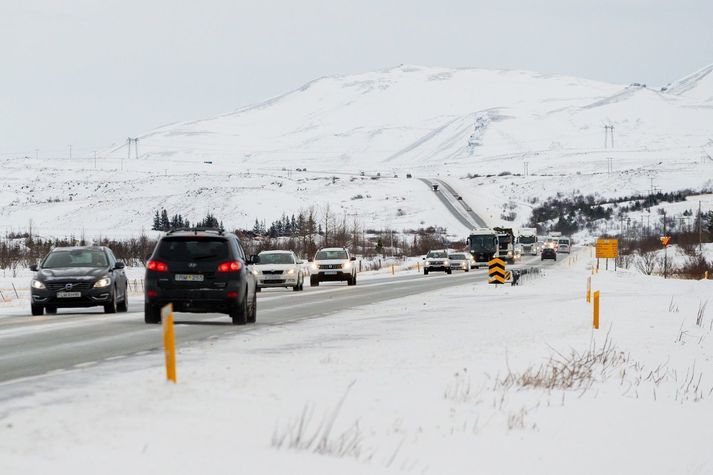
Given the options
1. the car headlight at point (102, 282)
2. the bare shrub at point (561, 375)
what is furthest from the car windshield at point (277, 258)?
the bare shrub at point (561, 375)

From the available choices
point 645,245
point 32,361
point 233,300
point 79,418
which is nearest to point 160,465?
point 79,418

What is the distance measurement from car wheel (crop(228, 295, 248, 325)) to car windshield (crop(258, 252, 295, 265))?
22135 mm

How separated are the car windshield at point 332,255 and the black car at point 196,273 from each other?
29.0m

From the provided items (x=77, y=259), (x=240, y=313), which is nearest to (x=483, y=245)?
(x=77, y=259)

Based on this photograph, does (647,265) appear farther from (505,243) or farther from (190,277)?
(190,277)

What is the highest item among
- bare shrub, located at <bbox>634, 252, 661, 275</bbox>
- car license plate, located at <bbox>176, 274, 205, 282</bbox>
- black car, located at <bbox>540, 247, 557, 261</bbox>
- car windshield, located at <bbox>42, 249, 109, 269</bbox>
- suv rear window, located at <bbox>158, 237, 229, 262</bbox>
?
suv rear window, located at <bbox>158, 237, 229, 262</bbox>

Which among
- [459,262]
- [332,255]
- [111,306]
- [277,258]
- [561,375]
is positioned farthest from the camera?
[459,262]

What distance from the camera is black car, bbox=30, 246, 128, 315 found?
26.6m

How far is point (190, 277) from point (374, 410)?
12052 millimetres

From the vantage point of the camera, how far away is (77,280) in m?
26.5

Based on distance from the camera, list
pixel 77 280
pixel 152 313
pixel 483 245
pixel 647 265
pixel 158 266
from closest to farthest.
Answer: pixel 158 266 < pixel 152 313 < pixel 77 280 < pixel 483 245 < pixel 647 265

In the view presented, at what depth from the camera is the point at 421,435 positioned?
9.92 m

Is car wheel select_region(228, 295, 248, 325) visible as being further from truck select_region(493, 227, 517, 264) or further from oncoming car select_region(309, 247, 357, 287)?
truck select_region(493, 227, 517, 264)

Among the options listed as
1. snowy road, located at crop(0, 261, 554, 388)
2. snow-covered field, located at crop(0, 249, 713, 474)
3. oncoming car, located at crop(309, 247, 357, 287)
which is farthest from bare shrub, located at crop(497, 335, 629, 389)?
oncoming car, located at crop(309, 247, 357, 287)
